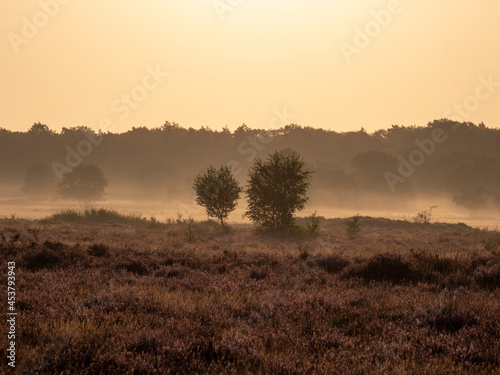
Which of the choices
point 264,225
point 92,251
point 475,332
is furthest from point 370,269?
point 264,225

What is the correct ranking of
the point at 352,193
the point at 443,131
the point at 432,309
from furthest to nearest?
the point at 443,131, the point at 352,193, the point at 432,309

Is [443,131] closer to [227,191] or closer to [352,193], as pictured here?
[352,193]

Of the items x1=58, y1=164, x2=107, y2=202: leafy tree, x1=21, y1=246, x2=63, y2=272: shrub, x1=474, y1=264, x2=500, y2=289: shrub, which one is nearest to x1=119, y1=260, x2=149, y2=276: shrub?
x1=21, y1=246, x2=63, y2=272: shrub

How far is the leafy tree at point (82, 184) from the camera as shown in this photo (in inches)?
2491

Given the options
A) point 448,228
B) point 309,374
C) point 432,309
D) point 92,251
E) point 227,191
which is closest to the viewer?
point 309,374

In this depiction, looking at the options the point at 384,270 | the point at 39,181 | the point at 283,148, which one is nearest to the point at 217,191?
the point at 384,270

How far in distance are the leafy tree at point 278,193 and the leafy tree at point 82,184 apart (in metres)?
46.3

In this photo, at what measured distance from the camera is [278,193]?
84.6 feet

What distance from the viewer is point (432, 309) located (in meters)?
5.87

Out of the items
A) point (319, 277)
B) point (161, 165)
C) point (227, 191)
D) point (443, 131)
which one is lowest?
point (319, 277)

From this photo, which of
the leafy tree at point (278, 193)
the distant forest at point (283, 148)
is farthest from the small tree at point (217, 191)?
the distant forest at point (283, 148)

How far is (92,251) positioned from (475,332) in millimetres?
9807

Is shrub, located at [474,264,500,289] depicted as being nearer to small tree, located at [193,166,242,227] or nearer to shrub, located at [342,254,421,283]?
shrub, located at [342,254,421,283]

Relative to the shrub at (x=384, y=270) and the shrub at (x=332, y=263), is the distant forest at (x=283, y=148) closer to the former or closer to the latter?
the shrub at (x=332, y=263)
